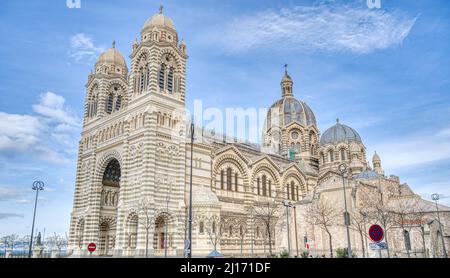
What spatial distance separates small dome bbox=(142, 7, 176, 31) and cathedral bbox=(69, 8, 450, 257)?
160mm

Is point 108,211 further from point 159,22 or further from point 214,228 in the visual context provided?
point 159,22

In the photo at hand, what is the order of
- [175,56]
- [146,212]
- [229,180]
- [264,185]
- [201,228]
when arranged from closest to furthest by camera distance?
[146,212], [201,228], [175,56], [229,180], [264,185]

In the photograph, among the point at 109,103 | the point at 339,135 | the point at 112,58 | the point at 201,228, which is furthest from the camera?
the point at 339,135

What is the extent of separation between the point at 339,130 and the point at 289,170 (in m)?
19.8

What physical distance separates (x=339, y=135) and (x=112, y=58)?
45995 millimetres

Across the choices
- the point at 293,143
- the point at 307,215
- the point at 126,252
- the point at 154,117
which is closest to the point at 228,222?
the point at 307,215

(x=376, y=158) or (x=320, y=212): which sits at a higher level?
(x=376, y=158)

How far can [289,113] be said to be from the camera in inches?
3009

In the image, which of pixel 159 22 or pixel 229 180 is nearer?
pixel 159 22

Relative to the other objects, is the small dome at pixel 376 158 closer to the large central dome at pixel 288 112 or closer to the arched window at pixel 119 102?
the large central dome at pixel 288 112

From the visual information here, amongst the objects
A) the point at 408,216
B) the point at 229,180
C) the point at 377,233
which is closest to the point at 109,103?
the point at 229,180

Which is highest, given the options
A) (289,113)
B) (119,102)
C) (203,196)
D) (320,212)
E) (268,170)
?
(289,113)

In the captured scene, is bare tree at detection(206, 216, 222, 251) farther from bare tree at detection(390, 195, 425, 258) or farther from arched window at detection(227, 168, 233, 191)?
bare tree at detection(390, 195, 425, 258)

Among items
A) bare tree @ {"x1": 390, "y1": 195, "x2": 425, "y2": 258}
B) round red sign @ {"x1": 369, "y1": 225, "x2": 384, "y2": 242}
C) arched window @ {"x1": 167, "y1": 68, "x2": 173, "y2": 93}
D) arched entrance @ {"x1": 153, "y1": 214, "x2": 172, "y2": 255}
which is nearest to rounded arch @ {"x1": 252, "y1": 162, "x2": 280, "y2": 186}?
bare tree @ {"x1": 390, "y1": 195, "x2": 425, "y2": 258}
